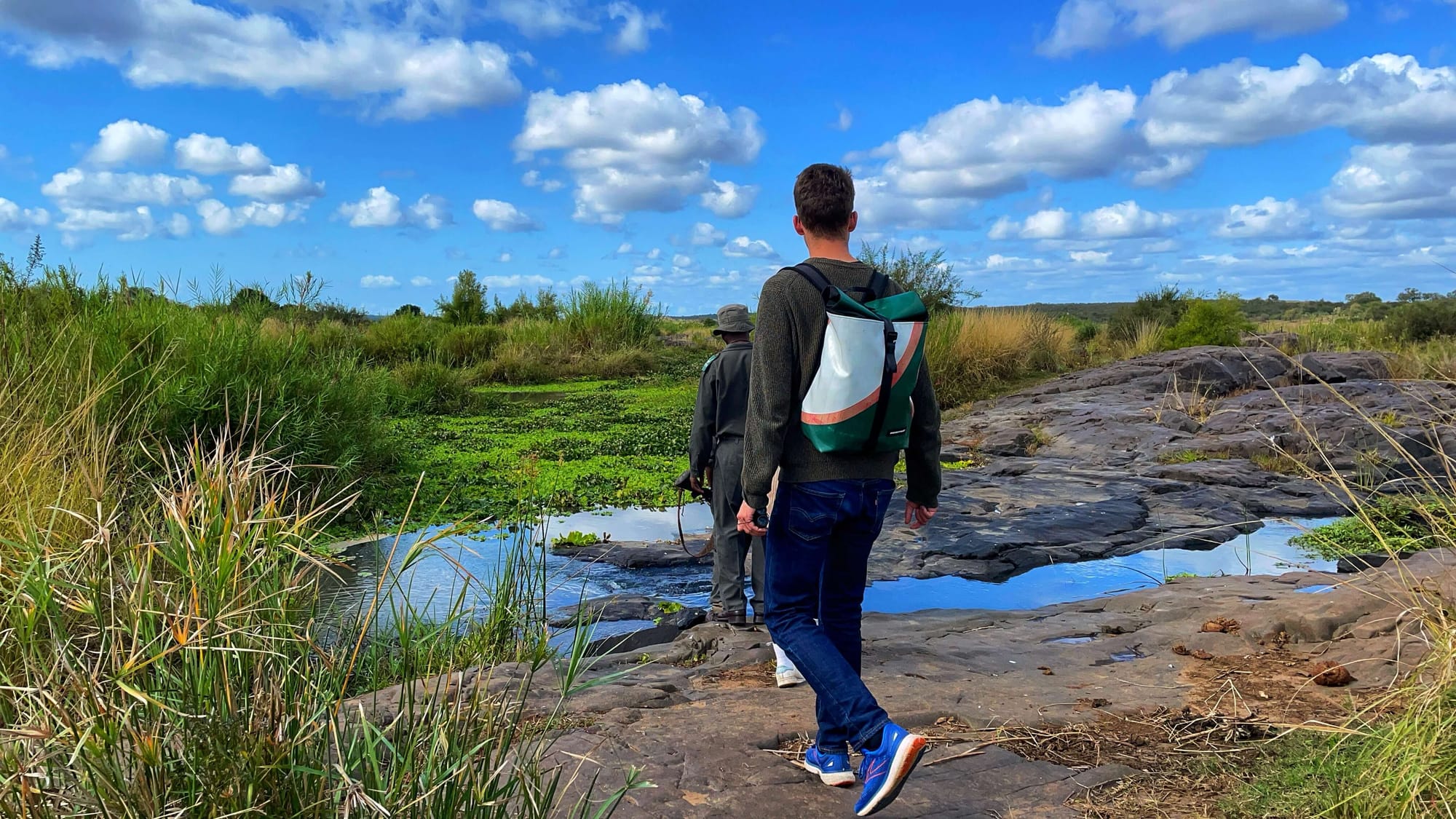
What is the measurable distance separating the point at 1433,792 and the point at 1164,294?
26.0 metres

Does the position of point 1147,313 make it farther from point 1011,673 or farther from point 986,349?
point 1011,673

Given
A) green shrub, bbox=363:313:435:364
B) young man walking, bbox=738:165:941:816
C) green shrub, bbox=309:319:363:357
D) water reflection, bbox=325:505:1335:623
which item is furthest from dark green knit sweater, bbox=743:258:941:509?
green shrub, bbox=363:313:435:364

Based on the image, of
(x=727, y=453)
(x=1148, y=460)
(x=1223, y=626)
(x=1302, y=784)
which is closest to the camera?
(x=1302, y=784)

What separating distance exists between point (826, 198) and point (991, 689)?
7.58ft

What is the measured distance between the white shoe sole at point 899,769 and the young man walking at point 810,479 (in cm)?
16

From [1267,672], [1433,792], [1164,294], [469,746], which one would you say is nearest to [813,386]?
[469,746]

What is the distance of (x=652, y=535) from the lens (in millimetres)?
8398

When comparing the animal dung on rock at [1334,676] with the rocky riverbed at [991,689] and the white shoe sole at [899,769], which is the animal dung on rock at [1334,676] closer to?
the rocky riverbed at [991,689]

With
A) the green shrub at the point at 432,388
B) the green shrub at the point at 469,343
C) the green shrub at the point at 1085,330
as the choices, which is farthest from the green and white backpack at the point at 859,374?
the green shrub at the point at 1085,330

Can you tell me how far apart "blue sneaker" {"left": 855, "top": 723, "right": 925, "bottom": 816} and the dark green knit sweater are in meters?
0.83

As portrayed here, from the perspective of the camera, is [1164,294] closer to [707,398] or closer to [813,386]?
[707,398]

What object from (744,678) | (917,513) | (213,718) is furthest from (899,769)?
(213,718)

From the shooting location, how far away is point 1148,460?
11211mm

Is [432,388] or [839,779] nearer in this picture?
[839,779]
